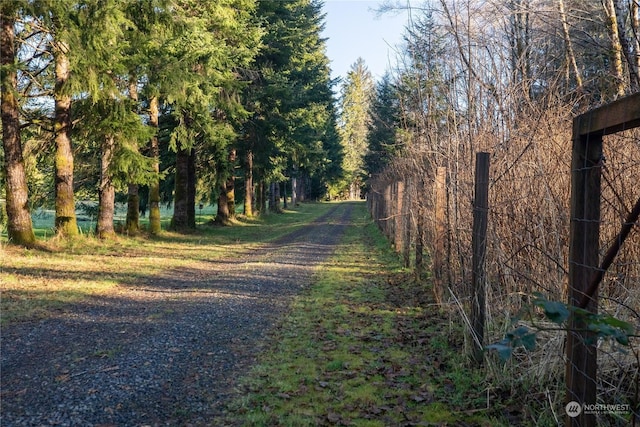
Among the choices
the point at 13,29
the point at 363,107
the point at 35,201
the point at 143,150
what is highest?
the point at 363,107

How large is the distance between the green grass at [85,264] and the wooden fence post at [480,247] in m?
5.74

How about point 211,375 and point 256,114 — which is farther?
point 256,114

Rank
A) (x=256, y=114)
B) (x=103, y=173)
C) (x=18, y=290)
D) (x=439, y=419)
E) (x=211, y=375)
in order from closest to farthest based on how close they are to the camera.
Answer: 1. (x=439, y=419)
2. (x=211, y=375)
3. (x=18, y=290)
4. (x=103, y=173)
5. (x=256, y=114)

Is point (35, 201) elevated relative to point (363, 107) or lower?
lower

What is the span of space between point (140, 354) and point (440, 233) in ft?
14.2

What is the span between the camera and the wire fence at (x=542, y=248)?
3.53 m

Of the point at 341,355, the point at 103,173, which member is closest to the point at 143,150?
the point at 103,173

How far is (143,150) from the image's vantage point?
1834 centimetres

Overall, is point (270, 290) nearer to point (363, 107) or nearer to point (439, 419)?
point (439, 419)

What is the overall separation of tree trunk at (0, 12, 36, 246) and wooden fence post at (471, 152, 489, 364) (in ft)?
36.1

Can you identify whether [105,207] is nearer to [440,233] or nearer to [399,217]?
[399,217]

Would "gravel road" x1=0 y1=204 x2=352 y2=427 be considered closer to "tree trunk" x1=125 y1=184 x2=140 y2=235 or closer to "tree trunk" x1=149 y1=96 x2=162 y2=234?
"tree trunk" x1=125 y1=184 x2=140 y2=235

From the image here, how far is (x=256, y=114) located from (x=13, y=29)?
13113mm

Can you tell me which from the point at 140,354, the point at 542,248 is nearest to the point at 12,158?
the point at 140,354
